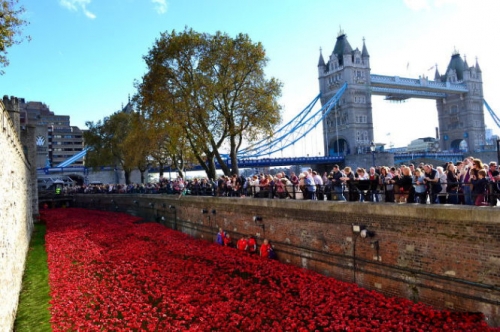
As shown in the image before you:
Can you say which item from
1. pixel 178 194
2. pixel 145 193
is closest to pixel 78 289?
pixel 178 194

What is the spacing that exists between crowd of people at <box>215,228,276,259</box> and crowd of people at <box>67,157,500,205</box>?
1.84m

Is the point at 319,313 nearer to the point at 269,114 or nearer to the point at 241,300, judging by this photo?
the point at 241,300

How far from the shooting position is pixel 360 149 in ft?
292

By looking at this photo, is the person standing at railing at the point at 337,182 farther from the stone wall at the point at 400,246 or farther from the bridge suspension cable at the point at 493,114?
the bridge suspension cable at the point at 493,114

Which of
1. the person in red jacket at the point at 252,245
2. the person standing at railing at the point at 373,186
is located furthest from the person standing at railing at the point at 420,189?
the person in red jacket at the point at 252,245

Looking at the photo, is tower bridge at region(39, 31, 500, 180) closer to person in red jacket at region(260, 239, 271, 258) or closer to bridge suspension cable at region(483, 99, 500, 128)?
bridge suspension cable at region(483, 99, 500, 128)

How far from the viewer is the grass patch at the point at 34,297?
10.0 meters

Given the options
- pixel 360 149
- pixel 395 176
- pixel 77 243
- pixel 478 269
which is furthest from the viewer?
pixel 360 149

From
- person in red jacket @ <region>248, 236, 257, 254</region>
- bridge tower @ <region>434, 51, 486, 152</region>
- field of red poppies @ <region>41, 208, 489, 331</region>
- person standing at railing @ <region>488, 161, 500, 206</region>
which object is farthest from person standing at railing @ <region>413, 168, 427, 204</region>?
bridge tower @ <region>434, 51, 486, 152</region>

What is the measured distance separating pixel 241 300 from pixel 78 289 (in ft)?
17.5

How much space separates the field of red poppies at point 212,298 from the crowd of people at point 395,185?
2.52 metres

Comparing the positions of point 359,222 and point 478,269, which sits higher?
point 359,222

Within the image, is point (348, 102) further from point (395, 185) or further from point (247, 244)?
point (395, 185)

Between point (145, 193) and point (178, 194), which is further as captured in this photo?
point (145, 193)
